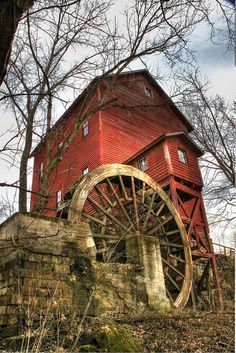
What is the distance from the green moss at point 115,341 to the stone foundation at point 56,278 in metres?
0.76

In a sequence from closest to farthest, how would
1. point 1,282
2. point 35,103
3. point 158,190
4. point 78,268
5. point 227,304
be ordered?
point 1,282
point 78,268
point 35,103
point 158,190
point 227,304

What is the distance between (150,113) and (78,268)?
1597 centimetres

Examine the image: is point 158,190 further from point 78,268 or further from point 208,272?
point 78,268

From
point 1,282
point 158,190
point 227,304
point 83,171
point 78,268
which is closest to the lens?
point 1,282

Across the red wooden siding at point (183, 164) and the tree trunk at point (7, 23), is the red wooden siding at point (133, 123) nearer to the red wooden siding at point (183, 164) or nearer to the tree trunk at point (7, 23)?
the red wooden siding at point (183, 164)

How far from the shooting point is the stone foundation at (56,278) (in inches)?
234

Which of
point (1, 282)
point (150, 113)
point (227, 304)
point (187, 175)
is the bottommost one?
point (227, 304)

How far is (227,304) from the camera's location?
1395 cm

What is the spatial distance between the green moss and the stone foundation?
0.76 metres

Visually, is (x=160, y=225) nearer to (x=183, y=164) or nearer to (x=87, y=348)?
(x=183, y=164)

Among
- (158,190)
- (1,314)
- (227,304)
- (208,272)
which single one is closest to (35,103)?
(158,190)

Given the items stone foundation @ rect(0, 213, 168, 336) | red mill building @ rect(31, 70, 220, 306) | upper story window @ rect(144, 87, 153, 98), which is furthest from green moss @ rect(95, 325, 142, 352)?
upper story window @ rect(144, 87, 153, 98)

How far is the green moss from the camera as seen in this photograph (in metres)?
4.52

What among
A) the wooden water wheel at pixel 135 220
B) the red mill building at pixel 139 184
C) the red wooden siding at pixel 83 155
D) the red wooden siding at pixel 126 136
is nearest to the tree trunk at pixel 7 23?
the red mill building at pixel 139 184
